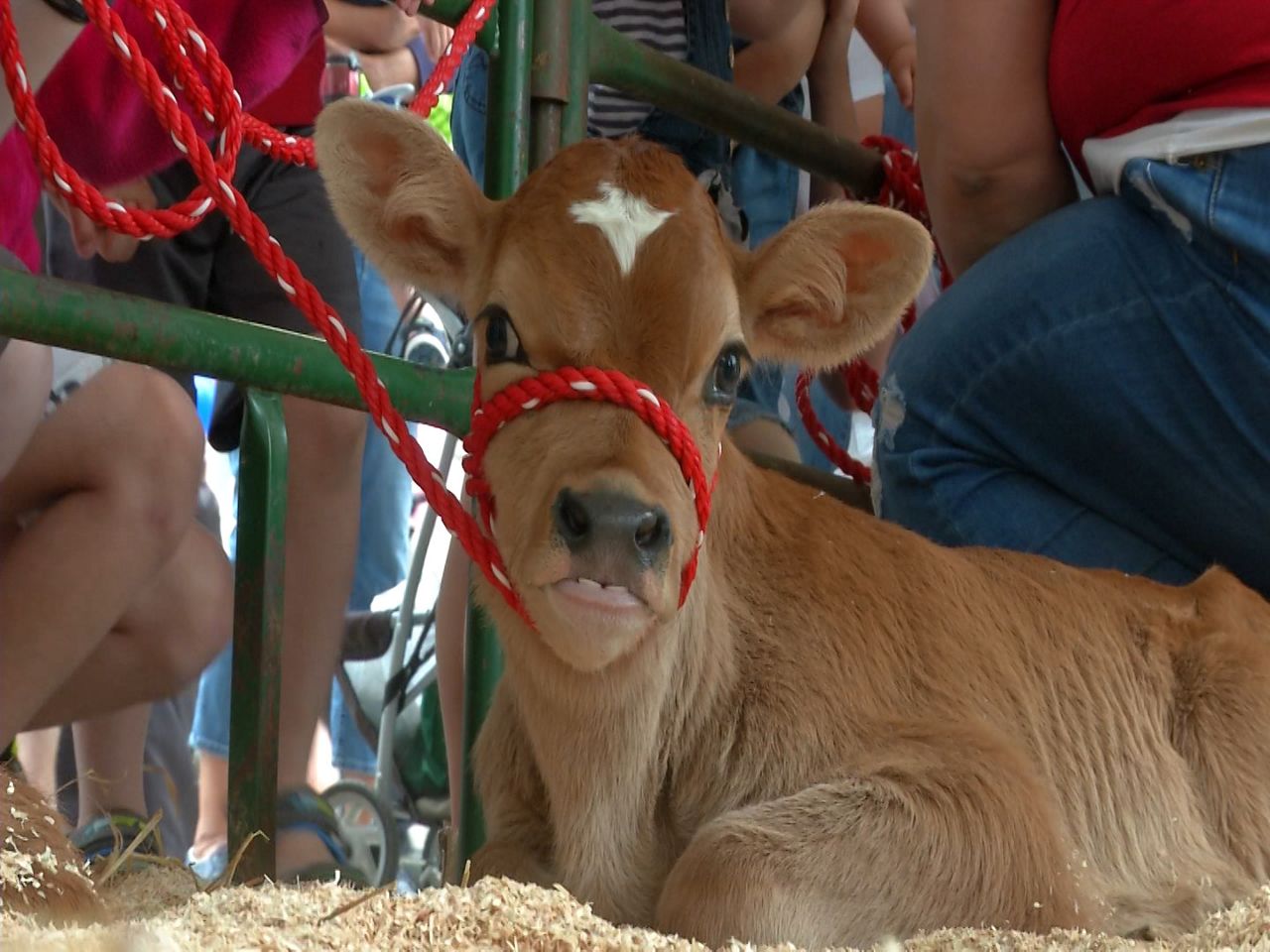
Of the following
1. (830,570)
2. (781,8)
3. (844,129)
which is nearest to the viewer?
(830,570)

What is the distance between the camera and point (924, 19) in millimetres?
3332

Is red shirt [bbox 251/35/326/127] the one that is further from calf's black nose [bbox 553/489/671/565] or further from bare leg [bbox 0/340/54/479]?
calf's black nose [bbox 553/489/671/565]

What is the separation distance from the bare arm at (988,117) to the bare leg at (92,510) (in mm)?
1783

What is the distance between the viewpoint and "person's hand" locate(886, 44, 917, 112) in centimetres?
492

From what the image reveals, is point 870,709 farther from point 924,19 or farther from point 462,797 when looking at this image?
point 924,19

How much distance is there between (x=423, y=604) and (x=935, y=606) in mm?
5072

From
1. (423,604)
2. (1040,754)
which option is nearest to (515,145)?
(1040,754)

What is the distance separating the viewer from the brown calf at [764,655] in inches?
90.4

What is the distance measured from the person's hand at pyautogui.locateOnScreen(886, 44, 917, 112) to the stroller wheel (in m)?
2.97

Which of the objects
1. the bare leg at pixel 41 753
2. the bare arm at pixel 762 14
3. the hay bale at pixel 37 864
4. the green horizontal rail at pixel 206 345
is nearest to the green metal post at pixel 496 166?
the green horizontal rail at pixel 206 345

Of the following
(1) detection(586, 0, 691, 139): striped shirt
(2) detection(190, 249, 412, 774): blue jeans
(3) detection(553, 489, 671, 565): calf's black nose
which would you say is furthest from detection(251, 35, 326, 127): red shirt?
(2) detection(190, 249, 412, 774): blue jeans

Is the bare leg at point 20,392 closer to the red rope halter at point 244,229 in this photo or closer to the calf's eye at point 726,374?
the red rope halter at point 244,229

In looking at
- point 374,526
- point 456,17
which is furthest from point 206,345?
point 374,526

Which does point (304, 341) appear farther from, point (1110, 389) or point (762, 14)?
point (762, 14)
